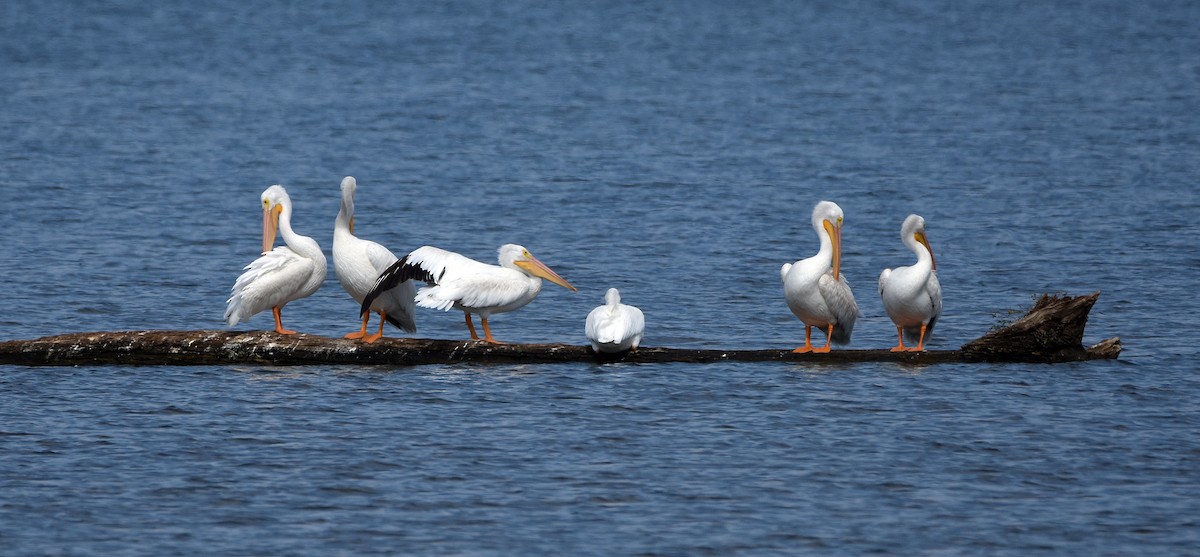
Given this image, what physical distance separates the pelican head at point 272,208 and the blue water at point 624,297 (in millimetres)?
1101

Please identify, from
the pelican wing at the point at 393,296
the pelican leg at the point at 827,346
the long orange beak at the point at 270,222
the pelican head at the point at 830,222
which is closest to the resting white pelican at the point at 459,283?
the pelican wing at the point at 393,296

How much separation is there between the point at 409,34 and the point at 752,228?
29.6m

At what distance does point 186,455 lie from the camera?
9281 mm

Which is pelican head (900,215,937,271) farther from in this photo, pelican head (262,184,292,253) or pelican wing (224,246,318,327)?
pelican head (262,184,292,253)

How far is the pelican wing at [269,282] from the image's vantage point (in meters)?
10.8

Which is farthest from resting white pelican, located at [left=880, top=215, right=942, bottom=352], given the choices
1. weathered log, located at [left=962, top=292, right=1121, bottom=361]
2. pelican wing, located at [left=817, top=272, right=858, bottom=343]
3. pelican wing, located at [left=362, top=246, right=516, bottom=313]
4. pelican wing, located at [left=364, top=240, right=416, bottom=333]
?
pelican wing, located at [left=364, top=240, right=416, bottom=333]

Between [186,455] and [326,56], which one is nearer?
[186,455]

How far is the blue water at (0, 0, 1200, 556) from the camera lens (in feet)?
27.5

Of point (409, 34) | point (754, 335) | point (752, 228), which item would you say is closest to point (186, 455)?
point (754, 335)

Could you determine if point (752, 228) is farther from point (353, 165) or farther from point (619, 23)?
point (619, 23)

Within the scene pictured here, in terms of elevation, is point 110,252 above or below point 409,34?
below

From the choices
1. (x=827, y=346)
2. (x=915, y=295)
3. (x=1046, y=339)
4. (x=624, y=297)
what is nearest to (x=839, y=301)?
(x=827, y=346)

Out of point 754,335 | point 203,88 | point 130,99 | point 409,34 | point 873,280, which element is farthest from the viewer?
point 409,34

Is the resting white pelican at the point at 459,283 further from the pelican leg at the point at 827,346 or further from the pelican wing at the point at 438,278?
the pelican leg at the point at 827,346
